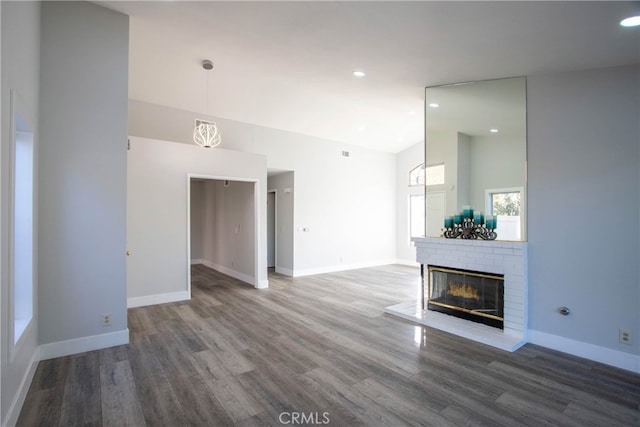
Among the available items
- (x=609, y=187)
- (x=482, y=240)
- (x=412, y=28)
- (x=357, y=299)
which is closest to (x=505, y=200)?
(x=482, y=240)

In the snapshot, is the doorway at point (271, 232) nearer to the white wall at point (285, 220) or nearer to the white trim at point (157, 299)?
the white wall at point (285, 220)

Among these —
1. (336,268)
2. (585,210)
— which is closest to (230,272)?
(336,268)

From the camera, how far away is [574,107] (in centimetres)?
333

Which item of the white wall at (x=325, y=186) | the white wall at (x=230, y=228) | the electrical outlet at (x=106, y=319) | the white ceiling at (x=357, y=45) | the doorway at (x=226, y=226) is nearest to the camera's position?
the white ceiling at (x=357, y=45)

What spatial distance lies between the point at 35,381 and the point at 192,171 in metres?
3.40

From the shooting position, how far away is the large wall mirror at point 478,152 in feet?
12.2

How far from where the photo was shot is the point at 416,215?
884cm

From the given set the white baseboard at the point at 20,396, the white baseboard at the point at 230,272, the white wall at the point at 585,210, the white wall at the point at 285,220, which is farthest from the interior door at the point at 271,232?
the white wall at the point at 585,210

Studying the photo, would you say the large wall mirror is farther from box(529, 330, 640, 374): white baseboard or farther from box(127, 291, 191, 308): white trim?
box(127, 291, 191, 308): white trim

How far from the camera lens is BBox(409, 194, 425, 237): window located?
8734mm

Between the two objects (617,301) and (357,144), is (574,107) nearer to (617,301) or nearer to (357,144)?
(617,301)

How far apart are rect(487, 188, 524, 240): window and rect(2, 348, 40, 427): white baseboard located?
15.5 feet

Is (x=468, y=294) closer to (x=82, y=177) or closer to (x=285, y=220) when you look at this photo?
(x=285, y=220)

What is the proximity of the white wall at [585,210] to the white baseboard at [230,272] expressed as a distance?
483 centimetres
